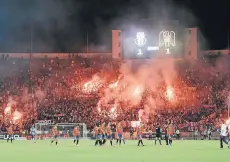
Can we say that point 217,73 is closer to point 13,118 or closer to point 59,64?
Result: point 59,64

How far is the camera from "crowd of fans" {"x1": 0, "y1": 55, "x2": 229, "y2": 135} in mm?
56844

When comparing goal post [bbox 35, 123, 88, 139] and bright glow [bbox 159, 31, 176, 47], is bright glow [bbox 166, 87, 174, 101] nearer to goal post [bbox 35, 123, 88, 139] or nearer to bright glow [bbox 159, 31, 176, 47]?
bright glow [bbox 159, 31, 176, 47]

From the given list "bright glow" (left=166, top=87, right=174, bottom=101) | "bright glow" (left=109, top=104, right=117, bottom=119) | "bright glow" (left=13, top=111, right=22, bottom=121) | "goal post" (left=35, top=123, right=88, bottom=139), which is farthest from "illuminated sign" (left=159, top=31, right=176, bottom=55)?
"bright glow" (left=13, top=111, right=22, bottom=121)

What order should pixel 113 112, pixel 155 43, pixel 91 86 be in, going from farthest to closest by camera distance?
1. pixel 91 86
2. pixel 155 43
3. pixel 113 112

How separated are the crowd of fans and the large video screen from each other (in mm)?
4292

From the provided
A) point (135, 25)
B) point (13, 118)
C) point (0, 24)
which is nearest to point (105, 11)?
point (135, 25)

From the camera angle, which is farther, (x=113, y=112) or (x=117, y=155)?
(x=113, y=112)

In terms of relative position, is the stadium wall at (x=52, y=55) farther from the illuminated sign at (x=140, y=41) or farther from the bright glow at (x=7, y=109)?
the bright glow at (x=7, y=109)

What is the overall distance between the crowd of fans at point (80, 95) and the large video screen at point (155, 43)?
4.29 m

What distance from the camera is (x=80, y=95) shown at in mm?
63125

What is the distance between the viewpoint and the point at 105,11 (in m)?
66.8

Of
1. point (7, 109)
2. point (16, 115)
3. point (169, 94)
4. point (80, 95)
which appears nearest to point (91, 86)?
point (80, 95)

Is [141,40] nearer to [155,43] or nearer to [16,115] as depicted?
[155,43]

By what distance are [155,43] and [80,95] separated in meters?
12.4
